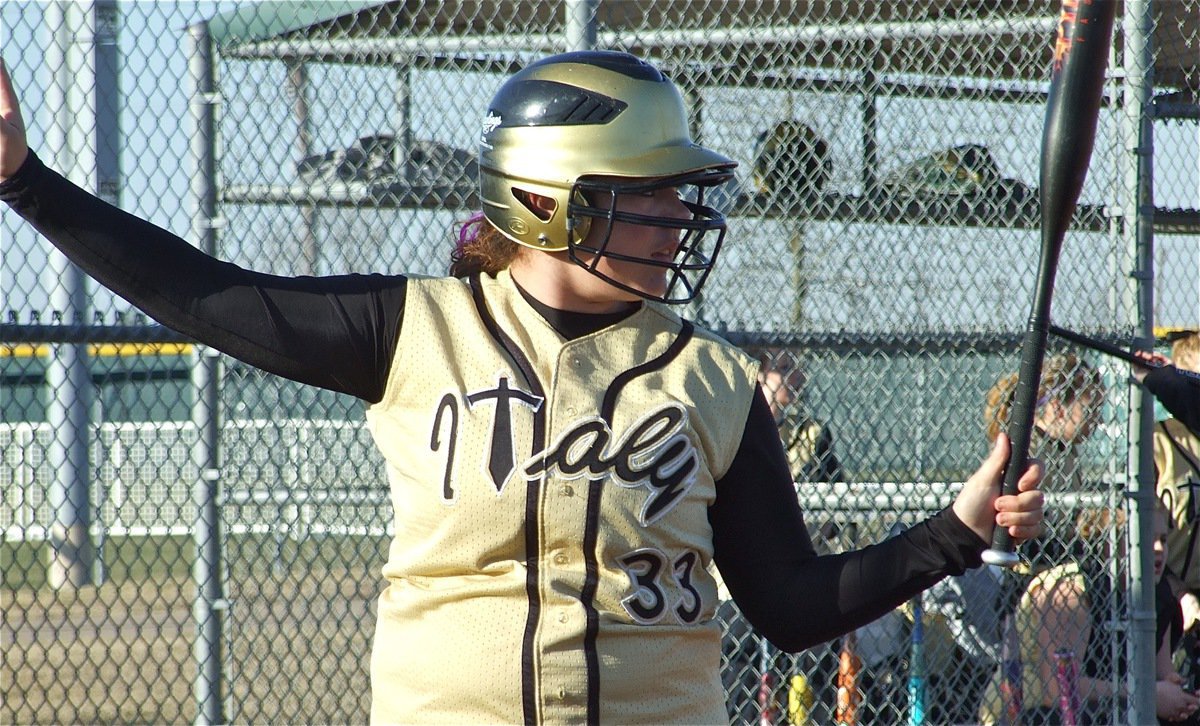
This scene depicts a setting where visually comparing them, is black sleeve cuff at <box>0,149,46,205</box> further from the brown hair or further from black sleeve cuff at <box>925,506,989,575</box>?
black sleeve cuff at <box>925,506,989,575</box>

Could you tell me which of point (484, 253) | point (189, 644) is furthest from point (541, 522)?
point (189, 644)

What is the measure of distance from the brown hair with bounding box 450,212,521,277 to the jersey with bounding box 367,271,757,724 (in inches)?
6.3

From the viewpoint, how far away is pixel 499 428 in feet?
6.35

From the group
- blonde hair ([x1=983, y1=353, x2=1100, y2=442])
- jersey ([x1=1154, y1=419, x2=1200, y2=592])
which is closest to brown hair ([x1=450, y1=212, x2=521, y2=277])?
blonde hair ([x1=983, y1=353, x2=1100, y2=442])

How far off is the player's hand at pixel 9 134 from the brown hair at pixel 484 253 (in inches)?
27.8

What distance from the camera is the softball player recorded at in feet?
6.23

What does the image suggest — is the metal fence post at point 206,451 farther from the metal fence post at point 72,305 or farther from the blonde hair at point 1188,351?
the blonde hair at point 1188,351

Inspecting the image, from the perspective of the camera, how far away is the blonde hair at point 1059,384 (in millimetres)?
4551

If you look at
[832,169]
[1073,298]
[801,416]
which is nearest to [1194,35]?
[1073,298]

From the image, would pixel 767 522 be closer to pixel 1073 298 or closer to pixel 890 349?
pixel 890 349

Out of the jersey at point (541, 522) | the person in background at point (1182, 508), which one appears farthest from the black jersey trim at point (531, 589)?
the person in background at point (1182, 508)

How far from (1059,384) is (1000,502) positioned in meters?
2.90

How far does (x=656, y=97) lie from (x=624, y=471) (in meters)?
0.62

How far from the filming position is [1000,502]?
1952 millimetres
